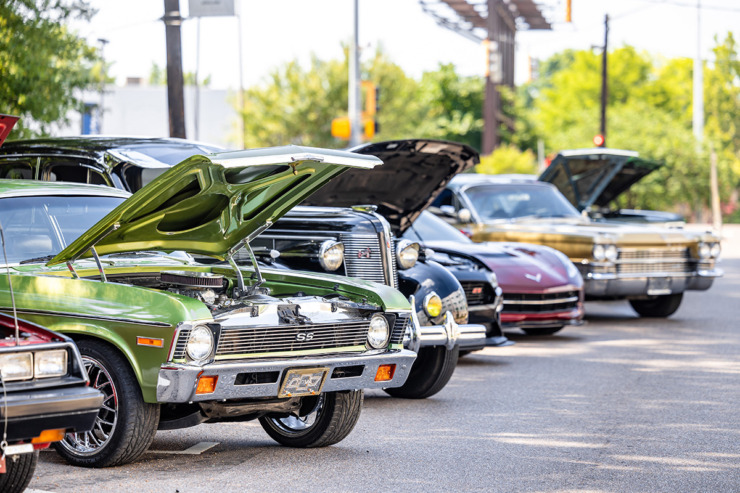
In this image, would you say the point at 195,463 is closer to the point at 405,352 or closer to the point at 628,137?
the point at 405,352

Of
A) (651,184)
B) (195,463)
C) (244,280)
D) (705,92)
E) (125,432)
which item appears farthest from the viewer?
(705,92)

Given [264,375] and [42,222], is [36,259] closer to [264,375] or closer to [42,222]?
[42,222]

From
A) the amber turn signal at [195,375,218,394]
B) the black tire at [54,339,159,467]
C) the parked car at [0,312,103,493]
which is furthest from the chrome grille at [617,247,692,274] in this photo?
the parked car at [0,312,103,493]

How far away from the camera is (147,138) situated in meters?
10.2

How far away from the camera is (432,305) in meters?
9.06

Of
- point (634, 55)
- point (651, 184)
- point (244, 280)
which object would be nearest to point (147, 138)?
point (244, 280)

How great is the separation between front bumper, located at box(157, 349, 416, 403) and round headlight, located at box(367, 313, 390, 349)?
64 millimetres

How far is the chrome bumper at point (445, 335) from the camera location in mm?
7422

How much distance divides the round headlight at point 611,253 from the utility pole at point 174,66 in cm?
575

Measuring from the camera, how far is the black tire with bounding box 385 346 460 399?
8867 millimetres

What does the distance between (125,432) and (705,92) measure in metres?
57.3

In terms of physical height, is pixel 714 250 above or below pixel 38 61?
below

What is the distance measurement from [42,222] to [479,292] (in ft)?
15.2

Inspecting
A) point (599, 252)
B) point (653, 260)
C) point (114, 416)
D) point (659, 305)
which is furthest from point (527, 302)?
point (114, 416)
